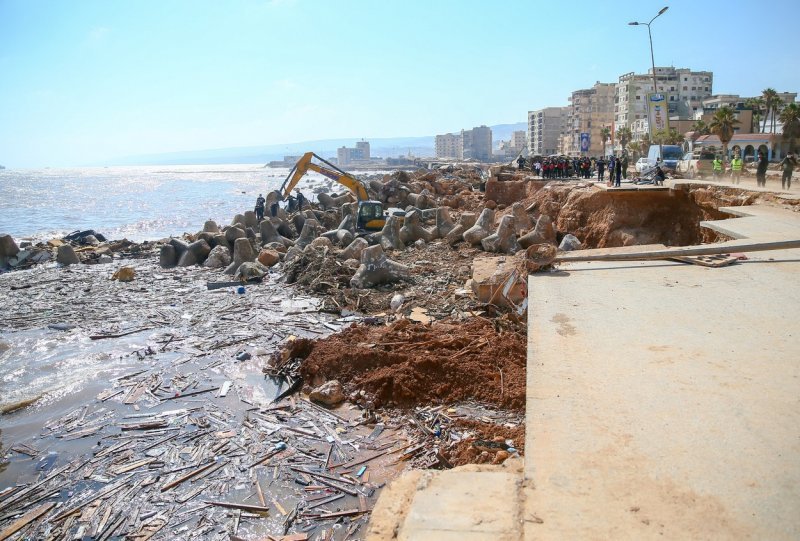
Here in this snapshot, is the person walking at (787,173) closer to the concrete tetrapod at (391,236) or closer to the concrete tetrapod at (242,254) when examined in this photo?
the concrete tetrapod at (391,236)

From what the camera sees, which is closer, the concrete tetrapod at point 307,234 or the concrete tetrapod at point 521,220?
the concrete tetrapod at point 521,220

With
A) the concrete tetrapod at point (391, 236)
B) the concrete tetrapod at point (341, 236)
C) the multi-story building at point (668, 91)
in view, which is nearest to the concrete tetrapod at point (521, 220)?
the concrete tetrapod at point (391, 236)

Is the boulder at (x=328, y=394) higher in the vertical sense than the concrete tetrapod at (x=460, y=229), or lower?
lower

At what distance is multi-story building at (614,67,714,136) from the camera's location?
288 feet

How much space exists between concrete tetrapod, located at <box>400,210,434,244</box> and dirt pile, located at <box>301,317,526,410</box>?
11.7m

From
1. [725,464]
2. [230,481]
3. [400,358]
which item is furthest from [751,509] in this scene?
[400,358]

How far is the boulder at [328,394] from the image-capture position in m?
7.52

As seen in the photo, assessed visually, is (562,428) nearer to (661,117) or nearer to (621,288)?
(621,288)

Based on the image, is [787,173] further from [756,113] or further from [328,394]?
[756,113]

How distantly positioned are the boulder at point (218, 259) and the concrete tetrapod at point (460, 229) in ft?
26.5

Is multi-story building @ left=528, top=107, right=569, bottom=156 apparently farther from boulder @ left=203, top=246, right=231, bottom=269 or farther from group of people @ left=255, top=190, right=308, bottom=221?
boulder @ left=203, top=246, right=231, bottom=269

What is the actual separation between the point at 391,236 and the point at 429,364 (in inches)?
495

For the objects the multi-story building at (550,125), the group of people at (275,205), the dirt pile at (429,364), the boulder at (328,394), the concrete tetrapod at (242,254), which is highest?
the multi-story building at (550,125)

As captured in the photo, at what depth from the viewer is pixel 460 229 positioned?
19.9m
